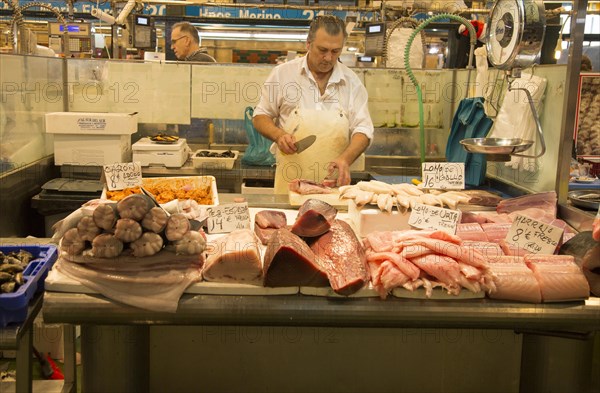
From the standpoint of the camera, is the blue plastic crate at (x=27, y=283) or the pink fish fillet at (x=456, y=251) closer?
the blue plastic crate at (x=27, y=283)

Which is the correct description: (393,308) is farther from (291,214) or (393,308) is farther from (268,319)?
(291,214)

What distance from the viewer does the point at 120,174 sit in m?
3.02

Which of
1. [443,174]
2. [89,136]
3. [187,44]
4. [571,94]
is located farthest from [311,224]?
[187,44]

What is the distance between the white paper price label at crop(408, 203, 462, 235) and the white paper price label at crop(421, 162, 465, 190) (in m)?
0.46

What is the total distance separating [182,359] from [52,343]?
151 centimetres

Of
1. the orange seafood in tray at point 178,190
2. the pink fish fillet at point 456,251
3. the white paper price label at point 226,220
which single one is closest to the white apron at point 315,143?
the orange seafood in tray at point 178,190

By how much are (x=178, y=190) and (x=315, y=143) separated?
132 centimetres

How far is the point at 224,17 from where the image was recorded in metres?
8.81

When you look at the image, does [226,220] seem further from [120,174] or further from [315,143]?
[315,143]

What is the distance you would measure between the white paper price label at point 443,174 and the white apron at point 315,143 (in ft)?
4.91

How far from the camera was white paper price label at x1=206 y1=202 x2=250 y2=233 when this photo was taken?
2.61 m

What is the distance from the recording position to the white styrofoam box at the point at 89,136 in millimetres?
5027

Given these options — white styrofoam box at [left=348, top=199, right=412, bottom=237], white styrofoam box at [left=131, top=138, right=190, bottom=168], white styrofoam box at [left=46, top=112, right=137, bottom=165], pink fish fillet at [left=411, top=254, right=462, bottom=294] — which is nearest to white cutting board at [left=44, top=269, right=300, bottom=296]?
pink fish fillet at [left=411, top=254, right=462, bottom=294]

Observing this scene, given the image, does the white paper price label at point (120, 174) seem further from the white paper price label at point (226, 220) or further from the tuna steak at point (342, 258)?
the tuna steak at point (342, 258)
